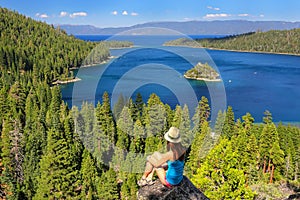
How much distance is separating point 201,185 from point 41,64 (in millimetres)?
78546

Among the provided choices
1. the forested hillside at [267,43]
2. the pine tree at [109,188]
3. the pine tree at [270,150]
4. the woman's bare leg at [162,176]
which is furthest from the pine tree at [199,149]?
the forested hillside at [267,43]

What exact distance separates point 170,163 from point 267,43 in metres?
164

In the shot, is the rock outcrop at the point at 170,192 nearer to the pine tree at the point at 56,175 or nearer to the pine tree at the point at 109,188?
the pine tree at the point at 56,175

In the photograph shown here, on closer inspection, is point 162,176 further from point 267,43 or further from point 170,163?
point 267,43

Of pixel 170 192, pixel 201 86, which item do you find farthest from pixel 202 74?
pixel 170 192

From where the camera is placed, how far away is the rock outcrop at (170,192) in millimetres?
4316

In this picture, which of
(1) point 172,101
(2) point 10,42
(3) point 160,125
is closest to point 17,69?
(2) point 10,42

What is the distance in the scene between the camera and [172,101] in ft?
153

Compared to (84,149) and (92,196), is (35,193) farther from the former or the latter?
(84,149)

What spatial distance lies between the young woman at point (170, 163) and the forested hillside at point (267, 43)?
493ft

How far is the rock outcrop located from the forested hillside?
493 ft

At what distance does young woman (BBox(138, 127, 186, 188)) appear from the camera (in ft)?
14.6

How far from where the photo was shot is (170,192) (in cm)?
438

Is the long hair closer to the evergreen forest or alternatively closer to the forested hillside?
the evergreen forest
